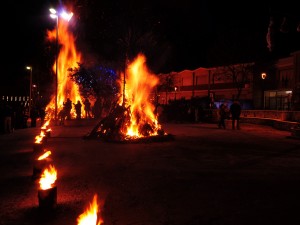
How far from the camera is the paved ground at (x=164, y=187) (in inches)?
212

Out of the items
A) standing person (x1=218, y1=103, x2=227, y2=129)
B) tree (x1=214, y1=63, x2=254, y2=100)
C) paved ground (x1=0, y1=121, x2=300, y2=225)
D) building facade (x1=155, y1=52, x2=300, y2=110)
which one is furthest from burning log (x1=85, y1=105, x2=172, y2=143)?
tree (x1=214, y1=63, x2=254, y2=100)

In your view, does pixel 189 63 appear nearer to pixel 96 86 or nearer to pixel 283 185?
pixel 96 86

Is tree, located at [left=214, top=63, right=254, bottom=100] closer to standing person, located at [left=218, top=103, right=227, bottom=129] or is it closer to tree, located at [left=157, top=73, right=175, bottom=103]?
tree, located at [left=157, top=73, right=175, bottom=103]

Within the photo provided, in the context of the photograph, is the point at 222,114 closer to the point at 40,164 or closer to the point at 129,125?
the point at 129,125

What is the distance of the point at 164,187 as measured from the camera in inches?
283

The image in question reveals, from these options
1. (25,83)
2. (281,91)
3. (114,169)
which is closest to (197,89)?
(281,91)

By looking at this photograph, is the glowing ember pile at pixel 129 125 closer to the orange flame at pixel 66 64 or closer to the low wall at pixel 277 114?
the low wall at pixel 277 114

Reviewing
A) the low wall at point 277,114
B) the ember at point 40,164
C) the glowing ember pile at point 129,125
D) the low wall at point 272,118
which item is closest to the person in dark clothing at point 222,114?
the low wall at point 272,118

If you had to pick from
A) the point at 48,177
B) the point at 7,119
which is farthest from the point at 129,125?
the point at 48,177

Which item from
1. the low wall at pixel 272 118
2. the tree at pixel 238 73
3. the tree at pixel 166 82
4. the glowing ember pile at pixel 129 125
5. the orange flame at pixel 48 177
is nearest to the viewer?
the orange flame at pixel 48 177

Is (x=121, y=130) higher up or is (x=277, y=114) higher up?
(x=277, y=114)

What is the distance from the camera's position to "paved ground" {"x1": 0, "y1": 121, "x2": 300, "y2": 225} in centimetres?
539

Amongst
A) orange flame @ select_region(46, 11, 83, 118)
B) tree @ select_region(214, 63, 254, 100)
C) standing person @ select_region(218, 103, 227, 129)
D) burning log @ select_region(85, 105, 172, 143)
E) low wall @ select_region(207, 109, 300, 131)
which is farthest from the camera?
tree @ select_region(214, 63, 254, 100)

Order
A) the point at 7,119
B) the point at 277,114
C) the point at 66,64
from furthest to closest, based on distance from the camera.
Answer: the point at 66,64, the point at 277,114, the point at 7,119
